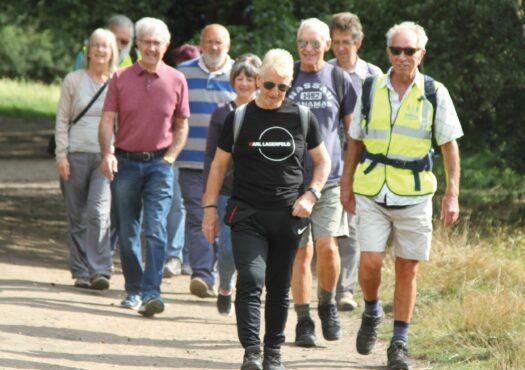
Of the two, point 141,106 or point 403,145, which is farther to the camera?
point 141,106

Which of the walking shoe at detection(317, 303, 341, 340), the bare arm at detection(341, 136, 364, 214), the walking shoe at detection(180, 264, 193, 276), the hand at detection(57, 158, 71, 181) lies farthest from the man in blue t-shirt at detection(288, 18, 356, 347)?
the walking shoe at detection(180, 264, 193, 276)

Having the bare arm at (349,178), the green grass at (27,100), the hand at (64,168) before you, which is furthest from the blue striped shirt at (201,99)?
the green grass at (27,100)

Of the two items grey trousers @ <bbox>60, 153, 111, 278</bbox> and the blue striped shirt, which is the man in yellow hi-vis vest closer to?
the blue striped shirt

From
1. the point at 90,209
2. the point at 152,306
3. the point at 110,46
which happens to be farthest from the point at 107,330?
the point at 110,46

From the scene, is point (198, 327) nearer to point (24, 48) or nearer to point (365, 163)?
point (365, 163)

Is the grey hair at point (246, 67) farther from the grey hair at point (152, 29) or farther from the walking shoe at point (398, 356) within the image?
the walking shoe at point (398, 356)

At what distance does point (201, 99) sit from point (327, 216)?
257cm

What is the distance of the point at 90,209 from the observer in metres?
11.1

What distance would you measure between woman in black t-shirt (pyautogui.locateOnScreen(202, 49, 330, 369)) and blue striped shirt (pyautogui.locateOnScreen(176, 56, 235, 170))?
3.45 metres

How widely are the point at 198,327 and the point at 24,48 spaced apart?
179 feet

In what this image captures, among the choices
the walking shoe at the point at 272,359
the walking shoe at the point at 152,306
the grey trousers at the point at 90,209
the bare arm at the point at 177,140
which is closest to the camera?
the walking shoe at the point at 272,359

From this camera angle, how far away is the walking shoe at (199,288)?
36.3 ft

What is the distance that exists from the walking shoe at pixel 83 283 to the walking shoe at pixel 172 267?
1.09 m

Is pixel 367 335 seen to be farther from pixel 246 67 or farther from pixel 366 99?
pixel 246 67
